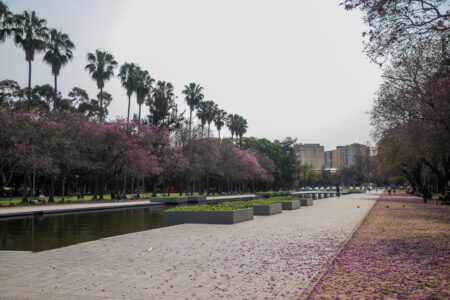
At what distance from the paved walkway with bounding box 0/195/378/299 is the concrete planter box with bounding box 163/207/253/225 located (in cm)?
417

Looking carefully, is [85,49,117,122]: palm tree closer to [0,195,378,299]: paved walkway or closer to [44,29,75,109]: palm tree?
[44,29,75,109]: palm tree

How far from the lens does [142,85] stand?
5700 cm

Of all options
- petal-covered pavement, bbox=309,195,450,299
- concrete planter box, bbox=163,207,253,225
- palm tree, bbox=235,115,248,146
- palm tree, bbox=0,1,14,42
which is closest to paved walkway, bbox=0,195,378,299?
petal-covered pavement, bbox=309,195,450,299

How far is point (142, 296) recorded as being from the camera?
5.64 m

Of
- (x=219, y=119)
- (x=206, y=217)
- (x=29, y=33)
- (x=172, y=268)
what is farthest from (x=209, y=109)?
(x=172, y=268)

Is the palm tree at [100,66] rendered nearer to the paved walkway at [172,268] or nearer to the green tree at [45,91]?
the green tree at [45,91]

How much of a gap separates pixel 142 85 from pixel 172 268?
52.4 meters

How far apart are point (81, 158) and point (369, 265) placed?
38.6 meters

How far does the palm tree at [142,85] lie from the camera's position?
5650 cm

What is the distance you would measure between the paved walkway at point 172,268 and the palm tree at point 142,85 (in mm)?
47373

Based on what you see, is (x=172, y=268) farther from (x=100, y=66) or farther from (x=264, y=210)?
(x=100, y=66)

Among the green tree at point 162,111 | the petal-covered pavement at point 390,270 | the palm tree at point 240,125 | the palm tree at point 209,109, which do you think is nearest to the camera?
the petal-covered pavement at point 390,270

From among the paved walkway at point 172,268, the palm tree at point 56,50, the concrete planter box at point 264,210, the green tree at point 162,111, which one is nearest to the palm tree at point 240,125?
the green tree at point 162,111

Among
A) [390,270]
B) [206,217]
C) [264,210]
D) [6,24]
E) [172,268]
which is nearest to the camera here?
[390,270]
